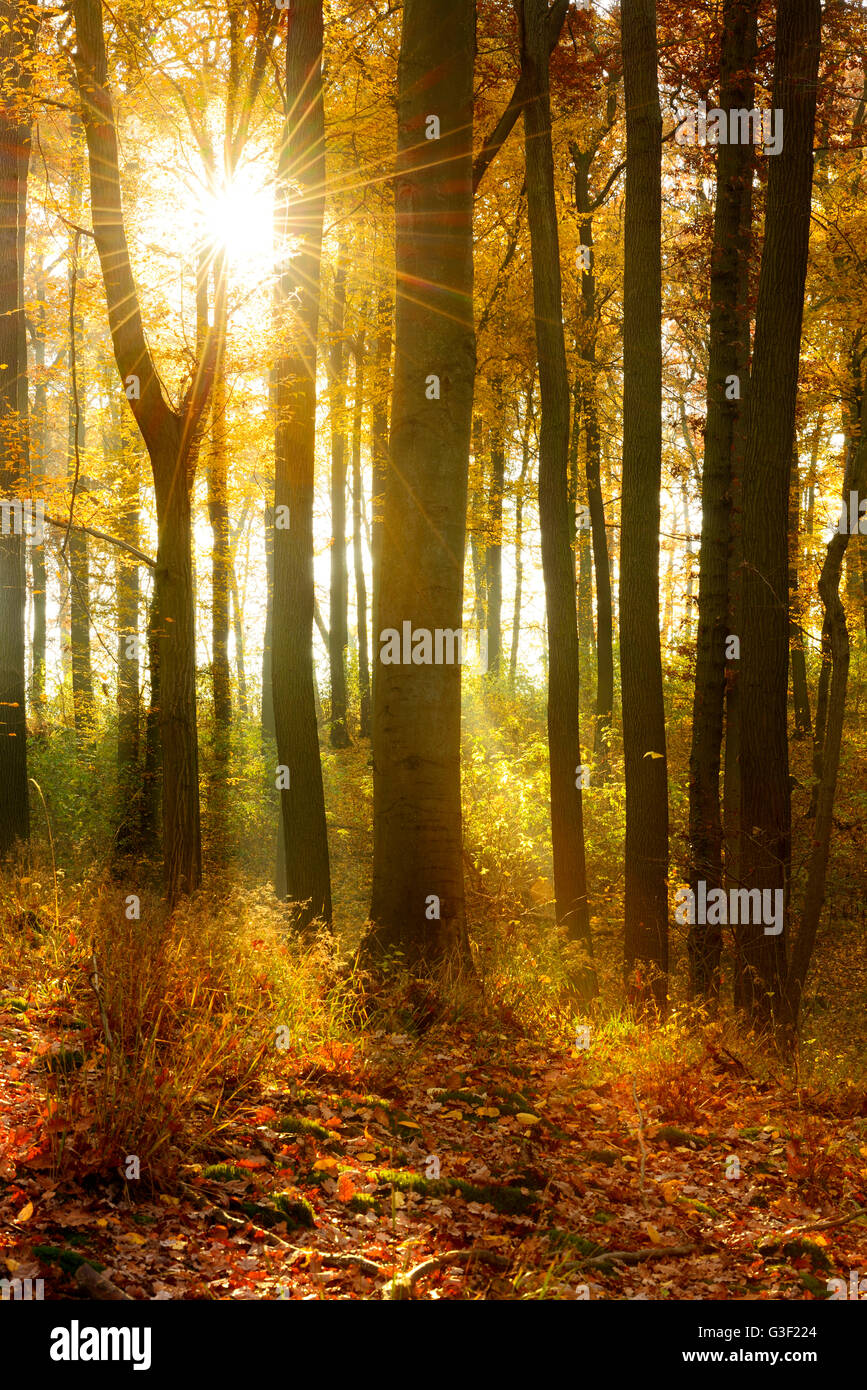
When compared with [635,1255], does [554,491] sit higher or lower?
higher

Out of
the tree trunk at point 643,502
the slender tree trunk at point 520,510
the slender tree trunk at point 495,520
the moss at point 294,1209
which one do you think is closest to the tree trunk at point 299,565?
the tree trunk at point 643,502

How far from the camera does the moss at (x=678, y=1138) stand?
16.9ft

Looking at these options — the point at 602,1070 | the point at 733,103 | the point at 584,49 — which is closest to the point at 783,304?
the point at 733,103

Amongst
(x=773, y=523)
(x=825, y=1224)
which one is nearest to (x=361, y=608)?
(x=773, y=523)

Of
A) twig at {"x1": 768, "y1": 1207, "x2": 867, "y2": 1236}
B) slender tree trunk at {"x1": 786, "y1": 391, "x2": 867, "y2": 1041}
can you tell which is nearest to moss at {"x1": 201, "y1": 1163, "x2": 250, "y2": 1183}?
twig at {"x1": 768, "y1": 1207, "x2": 867, "y2": 1236}

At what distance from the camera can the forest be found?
3.91m

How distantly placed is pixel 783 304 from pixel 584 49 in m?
9.64

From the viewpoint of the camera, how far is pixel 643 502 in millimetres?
9383

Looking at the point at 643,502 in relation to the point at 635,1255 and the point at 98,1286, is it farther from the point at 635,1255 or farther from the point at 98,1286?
the point at 98,1286

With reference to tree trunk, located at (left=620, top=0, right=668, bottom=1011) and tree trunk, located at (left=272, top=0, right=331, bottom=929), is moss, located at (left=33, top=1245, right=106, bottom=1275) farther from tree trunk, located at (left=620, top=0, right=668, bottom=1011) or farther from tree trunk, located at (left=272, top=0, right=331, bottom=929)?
tree trunk, located at (left=620, top=0, right=668, bottom=1011)

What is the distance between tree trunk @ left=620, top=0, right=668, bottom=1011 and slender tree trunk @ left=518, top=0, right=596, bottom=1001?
78 cm

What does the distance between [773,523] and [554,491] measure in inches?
109

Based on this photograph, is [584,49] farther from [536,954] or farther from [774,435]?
[536,954]

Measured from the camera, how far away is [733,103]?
1007 centimetres
